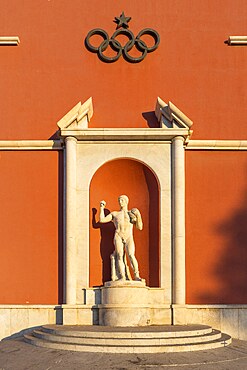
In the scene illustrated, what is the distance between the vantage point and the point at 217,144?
12812 mm

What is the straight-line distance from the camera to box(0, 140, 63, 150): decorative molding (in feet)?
42.1

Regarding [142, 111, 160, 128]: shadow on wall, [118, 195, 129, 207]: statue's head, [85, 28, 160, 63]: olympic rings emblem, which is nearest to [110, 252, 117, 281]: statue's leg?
[118, 195, 129, 207]: statue's head

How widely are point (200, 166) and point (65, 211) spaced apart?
10.8 ft

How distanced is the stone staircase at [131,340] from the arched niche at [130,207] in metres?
2.23

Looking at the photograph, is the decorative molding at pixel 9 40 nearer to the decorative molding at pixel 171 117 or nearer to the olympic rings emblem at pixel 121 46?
the olympic rings emblem at pixel 121 46

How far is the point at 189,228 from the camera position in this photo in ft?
41.2

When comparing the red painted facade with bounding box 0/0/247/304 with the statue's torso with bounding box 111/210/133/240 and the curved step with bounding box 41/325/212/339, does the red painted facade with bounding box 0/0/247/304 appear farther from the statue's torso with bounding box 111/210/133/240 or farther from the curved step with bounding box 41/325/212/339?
the curved step with bounding box 41/325/212/339

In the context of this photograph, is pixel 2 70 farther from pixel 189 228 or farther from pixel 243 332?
pixel 243 332

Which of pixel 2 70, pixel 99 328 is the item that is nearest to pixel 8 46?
pixel 2 70

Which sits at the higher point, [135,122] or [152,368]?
[135,122]

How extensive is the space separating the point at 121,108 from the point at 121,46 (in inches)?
59.3

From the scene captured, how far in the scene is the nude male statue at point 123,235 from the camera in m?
12.1

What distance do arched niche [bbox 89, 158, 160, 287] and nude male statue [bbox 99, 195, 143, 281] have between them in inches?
22.5

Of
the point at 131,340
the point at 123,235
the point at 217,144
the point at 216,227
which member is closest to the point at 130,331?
the point at 131,340
